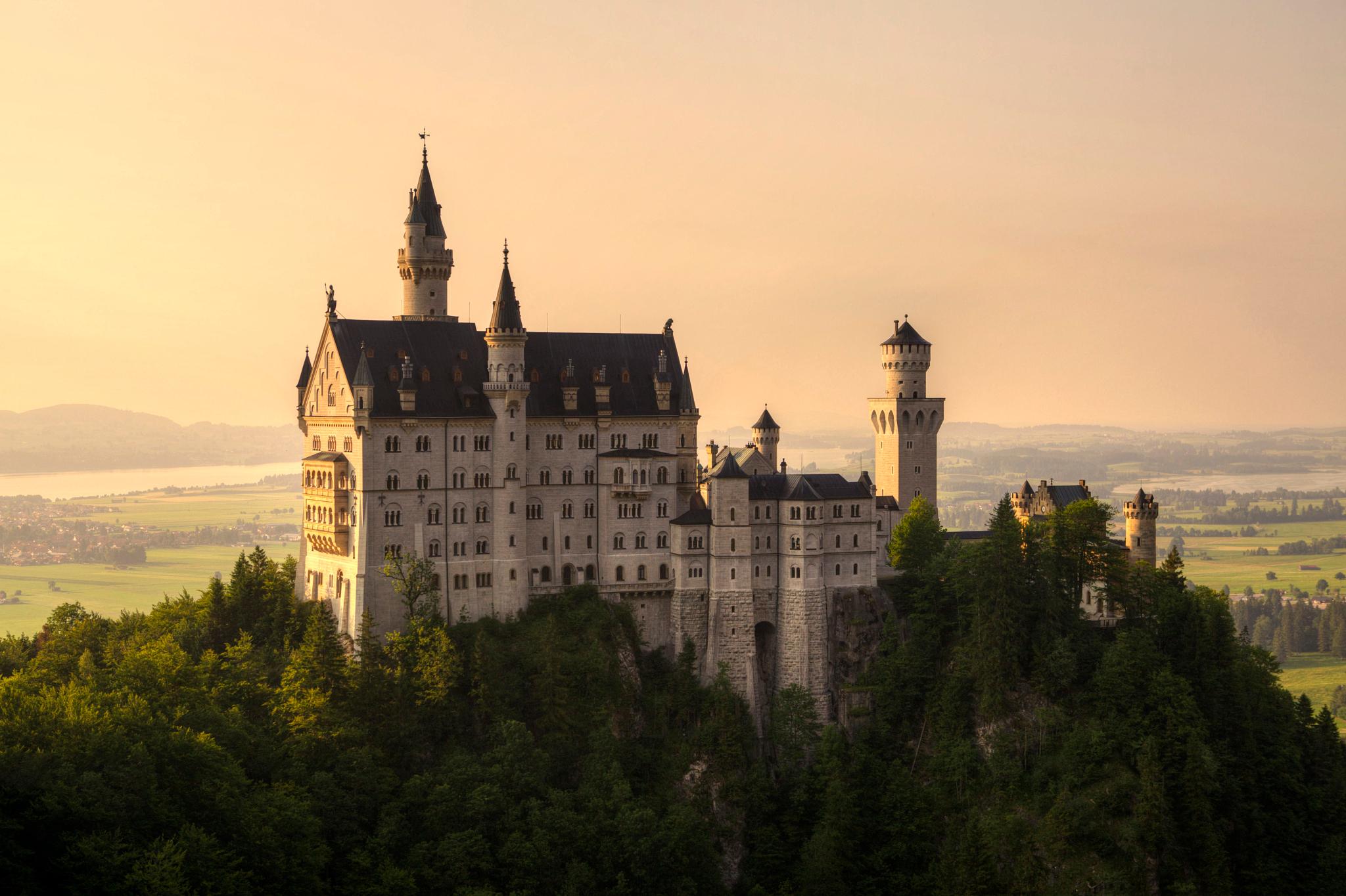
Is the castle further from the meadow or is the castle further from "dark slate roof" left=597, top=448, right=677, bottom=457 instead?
the meadow

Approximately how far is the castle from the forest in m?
2.73

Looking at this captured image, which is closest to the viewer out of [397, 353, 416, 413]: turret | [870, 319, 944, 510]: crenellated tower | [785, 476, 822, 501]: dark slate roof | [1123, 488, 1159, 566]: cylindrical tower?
[397, 353, 416, 413]: turret

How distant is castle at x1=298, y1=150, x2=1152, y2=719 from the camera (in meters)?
93.3

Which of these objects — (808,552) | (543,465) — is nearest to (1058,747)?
(808,552)

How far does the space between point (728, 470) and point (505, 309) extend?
18.4 meters

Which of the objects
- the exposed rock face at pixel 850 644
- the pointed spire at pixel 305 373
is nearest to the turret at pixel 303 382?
the pointed spire at pixel 305 373

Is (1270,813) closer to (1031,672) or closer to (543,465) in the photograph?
(1031,672)

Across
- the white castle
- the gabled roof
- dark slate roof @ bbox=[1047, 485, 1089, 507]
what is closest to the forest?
the white castle

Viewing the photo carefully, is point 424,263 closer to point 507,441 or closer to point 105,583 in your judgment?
point 507,441

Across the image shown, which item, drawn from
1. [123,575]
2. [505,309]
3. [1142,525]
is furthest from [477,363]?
[123,575]

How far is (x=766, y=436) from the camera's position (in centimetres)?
10931

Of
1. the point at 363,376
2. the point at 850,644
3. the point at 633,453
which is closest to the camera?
the point at 363,376

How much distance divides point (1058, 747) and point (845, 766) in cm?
1366

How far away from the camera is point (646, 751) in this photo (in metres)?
93.4
